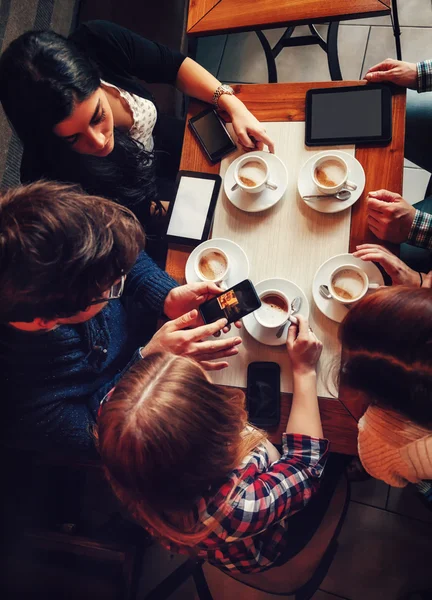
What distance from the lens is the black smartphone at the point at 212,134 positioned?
1.43 m

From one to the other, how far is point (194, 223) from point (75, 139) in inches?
16.5

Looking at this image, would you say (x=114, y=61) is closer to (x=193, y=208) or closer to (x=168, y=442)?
(x=193, y=208)

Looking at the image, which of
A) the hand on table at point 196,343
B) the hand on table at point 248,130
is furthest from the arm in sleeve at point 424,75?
the hand on table at point 196,343

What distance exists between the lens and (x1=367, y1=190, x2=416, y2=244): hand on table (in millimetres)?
1235

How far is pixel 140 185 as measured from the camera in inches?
62.4

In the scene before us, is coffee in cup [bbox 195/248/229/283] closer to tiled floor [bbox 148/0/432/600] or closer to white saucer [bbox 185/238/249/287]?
white saucer [bbox 185/238/249/287]

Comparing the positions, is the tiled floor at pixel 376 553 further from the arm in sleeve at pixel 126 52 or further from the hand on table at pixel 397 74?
the arm in sleeve at pixel 126 52

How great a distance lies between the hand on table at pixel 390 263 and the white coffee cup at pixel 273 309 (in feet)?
0.77

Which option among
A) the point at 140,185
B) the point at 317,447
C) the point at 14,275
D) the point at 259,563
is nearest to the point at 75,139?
the point at 140,185

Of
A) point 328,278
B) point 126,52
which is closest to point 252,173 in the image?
point 328,278

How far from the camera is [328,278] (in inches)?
49.8

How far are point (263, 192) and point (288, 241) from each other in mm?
169

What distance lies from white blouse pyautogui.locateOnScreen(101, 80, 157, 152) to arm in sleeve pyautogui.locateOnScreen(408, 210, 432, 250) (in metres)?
0.93

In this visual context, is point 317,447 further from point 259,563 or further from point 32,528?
point 32,528
